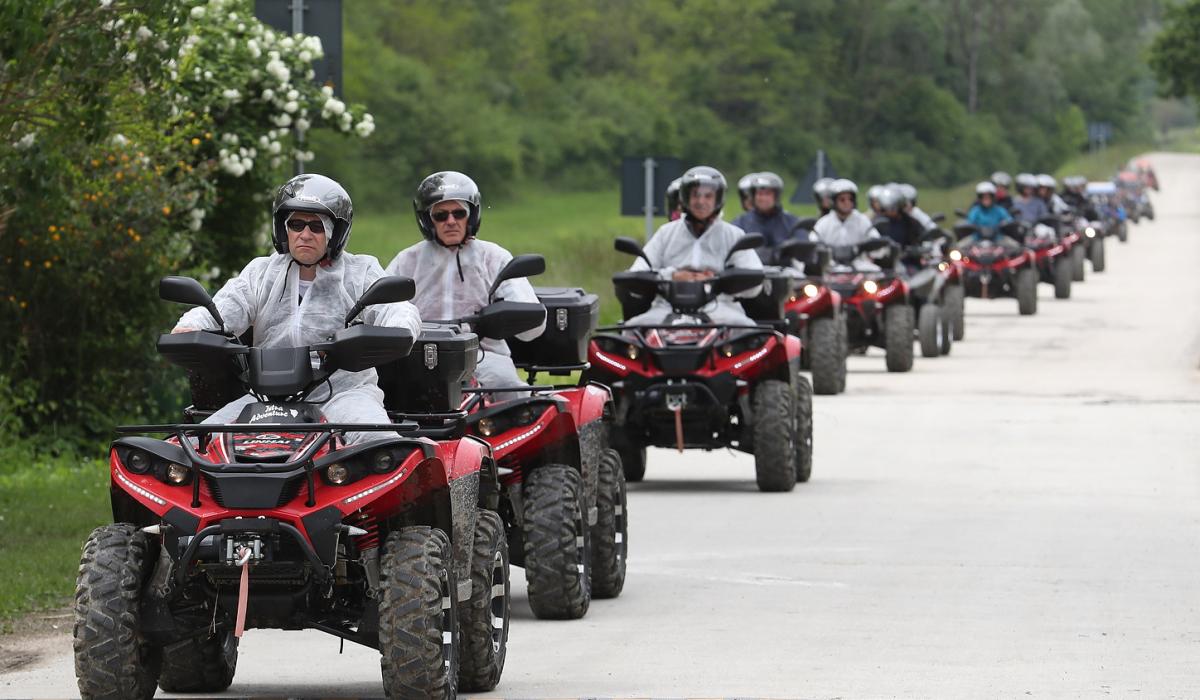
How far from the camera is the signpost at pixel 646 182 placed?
3203 centimetres

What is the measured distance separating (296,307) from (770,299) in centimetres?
911

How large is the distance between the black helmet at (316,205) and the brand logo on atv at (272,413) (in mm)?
754

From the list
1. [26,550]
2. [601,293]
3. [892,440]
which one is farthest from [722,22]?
[26,550]

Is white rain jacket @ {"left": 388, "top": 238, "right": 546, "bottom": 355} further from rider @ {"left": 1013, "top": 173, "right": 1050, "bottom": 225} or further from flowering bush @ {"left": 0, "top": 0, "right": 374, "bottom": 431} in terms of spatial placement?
rider @ {"left": 1013, "top": 173, "right": 1050, "bottom": 225}

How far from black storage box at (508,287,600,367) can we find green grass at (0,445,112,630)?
97.0 inches

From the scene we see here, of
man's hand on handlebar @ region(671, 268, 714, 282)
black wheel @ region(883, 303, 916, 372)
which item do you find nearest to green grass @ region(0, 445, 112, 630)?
man's hand on handlebar @ region(671, 268, 714, 282)

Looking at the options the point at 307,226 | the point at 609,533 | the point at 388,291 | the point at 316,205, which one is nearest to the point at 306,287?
the point at 307,226

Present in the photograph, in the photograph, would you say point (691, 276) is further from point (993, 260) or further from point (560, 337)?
point (993, 260)

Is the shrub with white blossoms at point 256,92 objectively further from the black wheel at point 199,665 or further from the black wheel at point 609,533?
the black wheel at point 199,665

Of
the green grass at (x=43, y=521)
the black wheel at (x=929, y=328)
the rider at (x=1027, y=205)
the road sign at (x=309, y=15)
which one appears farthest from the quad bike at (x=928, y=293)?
the green grass at (x=43, y=521)

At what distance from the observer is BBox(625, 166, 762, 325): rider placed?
17.6 metres

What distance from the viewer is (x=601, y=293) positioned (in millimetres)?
37375

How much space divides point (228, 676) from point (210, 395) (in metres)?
1.08

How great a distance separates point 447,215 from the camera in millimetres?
12141
